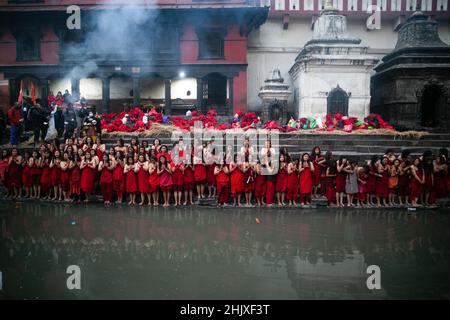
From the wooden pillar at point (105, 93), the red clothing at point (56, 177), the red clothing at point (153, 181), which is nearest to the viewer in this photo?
the red clothing at point (153, 181)

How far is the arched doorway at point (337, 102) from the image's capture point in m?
15.1

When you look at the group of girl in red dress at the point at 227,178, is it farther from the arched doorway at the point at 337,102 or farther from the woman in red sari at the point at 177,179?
the arched doorway at the point at 337,102

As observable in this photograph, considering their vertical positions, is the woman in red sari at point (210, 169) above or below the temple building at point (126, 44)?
below

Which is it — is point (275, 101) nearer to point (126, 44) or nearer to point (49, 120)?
point (126, 44)

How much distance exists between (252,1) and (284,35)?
303cm

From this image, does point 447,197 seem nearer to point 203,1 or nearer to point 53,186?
point 53,186

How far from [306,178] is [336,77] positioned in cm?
770

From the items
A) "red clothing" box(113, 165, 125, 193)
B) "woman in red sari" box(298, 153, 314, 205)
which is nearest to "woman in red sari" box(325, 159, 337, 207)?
"woman in red sari" box(298, 153, 314, 205)

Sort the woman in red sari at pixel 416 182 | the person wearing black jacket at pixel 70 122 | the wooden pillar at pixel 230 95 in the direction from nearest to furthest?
the woman in red sari at pixel 416 182
the person wearing black jacket at pixel 70 122
the wooden pillar at pixel 230 95

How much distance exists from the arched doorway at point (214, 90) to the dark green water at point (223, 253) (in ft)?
39.9

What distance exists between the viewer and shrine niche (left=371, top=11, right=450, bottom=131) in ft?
45.5

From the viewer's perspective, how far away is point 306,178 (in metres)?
8.93

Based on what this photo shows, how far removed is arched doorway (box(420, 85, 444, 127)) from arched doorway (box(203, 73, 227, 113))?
31.6 ft

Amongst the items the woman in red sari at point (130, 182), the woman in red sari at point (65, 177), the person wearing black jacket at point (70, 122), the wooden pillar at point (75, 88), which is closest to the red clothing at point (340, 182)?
the woman in red sari at point (130, 182)
